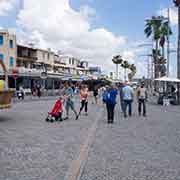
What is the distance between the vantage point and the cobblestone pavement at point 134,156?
6738 mm

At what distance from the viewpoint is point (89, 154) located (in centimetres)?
867

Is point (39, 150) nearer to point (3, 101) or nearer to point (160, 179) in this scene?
point (160, 179)

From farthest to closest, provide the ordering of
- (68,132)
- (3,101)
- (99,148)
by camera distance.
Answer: (3,101)
(68,132)
(99,148)

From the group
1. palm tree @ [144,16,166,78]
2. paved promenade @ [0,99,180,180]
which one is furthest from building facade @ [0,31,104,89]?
paved promenade @ [0,99,180,180]

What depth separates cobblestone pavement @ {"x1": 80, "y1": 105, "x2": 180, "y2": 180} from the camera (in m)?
6.74

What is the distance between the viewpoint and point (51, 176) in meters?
6.56

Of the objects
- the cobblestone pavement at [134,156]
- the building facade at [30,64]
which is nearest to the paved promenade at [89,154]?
the cobblestone pavement at [134,156]

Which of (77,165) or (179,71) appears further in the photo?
(179,71)

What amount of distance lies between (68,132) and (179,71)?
87.1 ft

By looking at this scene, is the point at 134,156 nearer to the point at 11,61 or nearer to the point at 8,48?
the point at 8,48

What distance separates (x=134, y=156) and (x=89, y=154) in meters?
1.02

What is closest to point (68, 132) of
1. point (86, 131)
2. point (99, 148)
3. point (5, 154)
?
point (86, 131)

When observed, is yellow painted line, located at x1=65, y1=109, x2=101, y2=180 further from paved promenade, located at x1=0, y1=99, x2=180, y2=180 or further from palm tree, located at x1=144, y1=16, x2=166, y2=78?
palm tree, located at x1=144, y1=16, x2=166, y2=78

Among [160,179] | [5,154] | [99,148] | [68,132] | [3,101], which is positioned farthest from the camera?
[3,101]
